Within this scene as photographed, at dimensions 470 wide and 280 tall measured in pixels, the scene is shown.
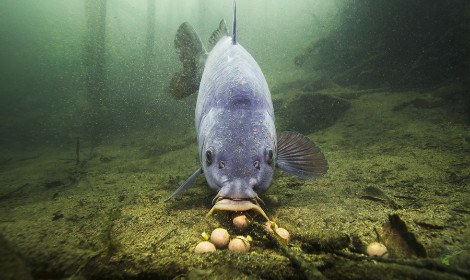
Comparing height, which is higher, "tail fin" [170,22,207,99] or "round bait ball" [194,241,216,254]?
"tail fin" [170,22,207,99]

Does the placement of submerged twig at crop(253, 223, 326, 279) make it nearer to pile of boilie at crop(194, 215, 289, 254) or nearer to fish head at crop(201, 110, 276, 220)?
pile of boilie at crop(194, 215, 289, 254)

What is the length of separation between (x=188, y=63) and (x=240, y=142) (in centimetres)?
310

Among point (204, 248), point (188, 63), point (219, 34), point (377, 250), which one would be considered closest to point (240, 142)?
point (204, 248)

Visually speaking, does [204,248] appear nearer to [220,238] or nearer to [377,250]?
[220,238]

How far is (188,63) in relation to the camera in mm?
4840

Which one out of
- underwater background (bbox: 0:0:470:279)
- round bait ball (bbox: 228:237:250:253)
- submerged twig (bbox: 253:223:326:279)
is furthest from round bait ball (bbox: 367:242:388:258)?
round bait ball (bbox: 228:237:250:253)

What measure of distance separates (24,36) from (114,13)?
18.8 m

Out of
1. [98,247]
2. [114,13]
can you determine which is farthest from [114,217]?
[114,13]

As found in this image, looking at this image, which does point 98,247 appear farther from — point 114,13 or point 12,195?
point 114,13

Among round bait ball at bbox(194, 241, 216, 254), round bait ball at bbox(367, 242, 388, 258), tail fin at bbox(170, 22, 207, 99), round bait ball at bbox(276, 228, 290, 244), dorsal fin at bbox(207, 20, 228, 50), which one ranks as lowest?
round bait ball at bbox(194, 241, 216, 254)

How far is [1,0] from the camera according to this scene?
179ft

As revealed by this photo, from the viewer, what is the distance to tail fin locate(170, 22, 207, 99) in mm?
4680

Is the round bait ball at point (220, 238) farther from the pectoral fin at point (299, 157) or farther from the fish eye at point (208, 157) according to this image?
the pectoral fin at point (299, 157)

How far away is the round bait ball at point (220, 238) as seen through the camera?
2059 millimetres
